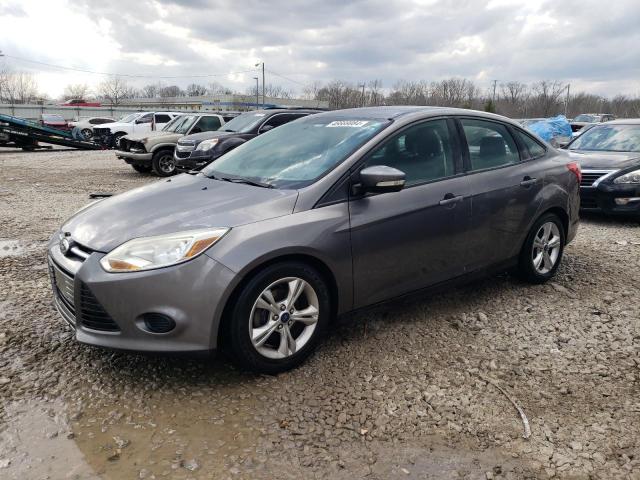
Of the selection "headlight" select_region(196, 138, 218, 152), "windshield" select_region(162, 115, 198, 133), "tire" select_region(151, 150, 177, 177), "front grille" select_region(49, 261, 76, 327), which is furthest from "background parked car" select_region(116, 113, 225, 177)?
"front grille" select_region(49, 261, 76, 327)

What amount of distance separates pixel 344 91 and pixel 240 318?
83.7 m

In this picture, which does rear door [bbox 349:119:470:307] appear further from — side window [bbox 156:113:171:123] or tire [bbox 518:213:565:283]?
side window [bbox 156:113:171:123]

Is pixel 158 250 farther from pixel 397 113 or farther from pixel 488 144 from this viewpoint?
pixel 488 144

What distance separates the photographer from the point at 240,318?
2.88 m

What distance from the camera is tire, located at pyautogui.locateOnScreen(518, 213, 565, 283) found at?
4590mm

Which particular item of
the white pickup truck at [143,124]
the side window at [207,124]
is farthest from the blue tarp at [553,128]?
the white pickup truck at [143,124]

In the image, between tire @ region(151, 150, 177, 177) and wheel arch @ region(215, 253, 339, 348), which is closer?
wheel arch @ region(215, 253, 339, 348)

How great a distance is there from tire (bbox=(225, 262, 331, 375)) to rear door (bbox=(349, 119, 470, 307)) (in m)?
0.35

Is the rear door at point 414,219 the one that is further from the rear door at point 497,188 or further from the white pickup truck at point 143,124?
the white pickup truck at point 143,124

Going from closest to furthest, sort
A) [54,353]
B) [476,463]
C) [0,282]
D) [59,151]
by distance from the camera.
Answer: [476,463]
[54,353]
[0,282]
[59,151]

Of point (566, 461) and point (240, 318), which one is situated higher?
point (240, 318)

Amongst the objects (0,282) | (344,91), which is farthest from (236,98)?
(0,282)

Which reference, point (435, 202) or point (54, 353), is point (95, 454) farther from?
point (435, 202)

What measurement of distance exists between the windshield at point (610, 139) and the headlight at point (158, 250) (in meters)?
8.18
